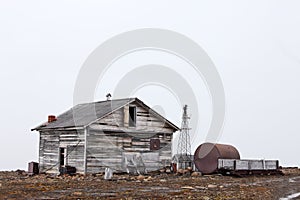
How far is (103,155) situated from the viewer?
31469 millimetres

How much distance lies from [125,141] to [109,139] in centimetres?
150

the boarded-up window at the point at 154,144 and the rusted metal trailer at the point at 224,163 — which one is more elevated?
the boarded-up window at the point at 154,144

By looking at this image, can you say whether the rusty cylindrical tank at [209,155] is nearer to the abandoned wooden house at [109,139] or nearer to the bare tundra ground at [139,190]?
the abandoned wooden house at [109,139]

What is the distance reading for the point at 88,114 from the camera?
34062 mm

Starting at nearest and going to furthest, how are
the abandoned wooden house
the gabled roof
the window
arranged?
the abandoned wooden house < the gabled roof < the window

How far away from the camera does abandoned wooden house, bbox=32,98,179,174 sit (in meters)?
31.1

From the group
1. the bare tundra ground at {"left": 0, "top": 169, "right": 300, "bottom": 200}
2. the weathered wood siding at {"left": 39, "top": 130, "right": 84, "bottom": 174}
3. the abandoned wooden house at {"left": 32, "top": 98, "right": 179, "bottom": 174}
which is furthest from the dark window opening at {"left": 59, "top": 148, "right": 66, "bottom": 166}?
the bare tundra ground at {"left": 0, "top": 169, "right": 300, "bottom": 200}

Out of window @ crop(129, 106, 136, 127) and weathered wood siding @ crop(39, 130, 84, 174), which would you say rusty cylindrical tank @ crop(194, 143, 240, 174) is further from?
weathered wood siding @ crop(39, 130, 84, 174)

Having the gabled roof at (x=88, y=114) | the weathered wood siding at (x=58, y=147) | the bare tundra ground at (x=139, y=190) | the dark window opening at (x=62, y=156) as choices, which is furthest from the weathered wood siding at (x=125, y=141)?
the dark window opening at (x=62, y=156)

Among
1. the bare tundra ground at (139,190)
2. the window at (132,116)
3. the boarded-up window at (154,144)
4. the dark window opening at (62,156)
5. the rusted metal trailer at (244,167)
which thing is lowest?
the bare tundra ground at (139,190)

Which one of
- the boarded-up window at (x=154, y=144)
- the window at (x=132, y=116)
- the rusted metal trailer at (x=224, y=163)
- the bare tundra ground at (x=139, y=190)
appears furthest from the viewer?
the boarded-up window at (x=154, y=144)

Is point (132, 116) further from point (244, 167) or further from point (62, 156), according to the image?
point (244, 167)

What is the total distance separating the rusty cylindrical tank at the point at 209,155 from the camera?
35.0 metres

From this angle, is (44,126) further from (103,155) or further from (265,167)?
(265,167)
